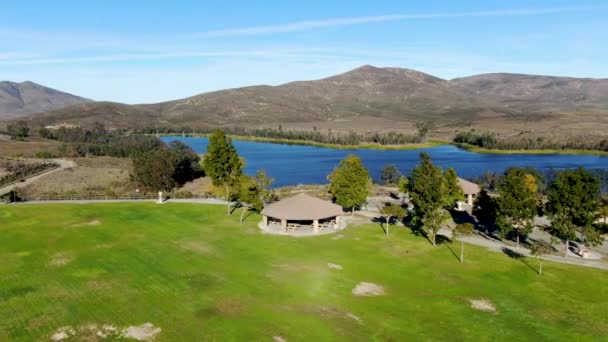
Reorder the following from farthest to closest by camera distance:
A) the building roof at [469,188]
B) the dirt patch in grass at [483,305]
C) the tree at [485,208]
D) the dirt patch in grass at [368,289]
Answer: the building roof at [469,188]
the tree at [485,208]
the dirt patch in grass at [368,289]
the dirt patch in grass at [483,305]

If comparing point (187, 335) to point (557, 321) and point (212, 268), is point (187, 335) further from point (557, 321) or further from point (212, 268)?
point (557, 321)

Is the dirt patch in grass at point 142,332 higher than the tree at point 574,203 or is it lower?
lower

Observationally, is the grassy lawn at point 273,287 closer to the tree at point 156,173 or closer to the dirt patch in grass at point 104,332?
the dirt patch in grass at point 104,332

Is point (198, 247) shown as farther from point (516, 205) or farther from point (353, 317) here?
point (516, 205)

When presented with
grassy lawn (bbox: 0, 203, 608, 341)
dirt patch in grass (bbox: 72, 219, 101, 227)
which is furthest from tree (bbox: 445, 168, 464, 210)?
dirt patch in grass (bbox: 72, 219, 101, 227)

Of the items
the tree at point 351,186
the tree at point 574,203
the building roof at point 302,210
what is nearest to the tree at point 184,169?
the tree at point 351,186

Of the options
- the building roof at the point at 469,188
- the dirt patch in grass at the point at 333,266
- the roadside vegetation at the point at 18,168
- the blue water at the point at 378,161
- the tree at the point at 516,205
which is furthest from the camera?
the blue water at the point at 378,161

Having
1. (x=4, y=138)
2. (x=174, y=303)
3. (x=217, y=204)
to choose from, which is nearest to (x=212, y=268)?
(x=174, y=303)
